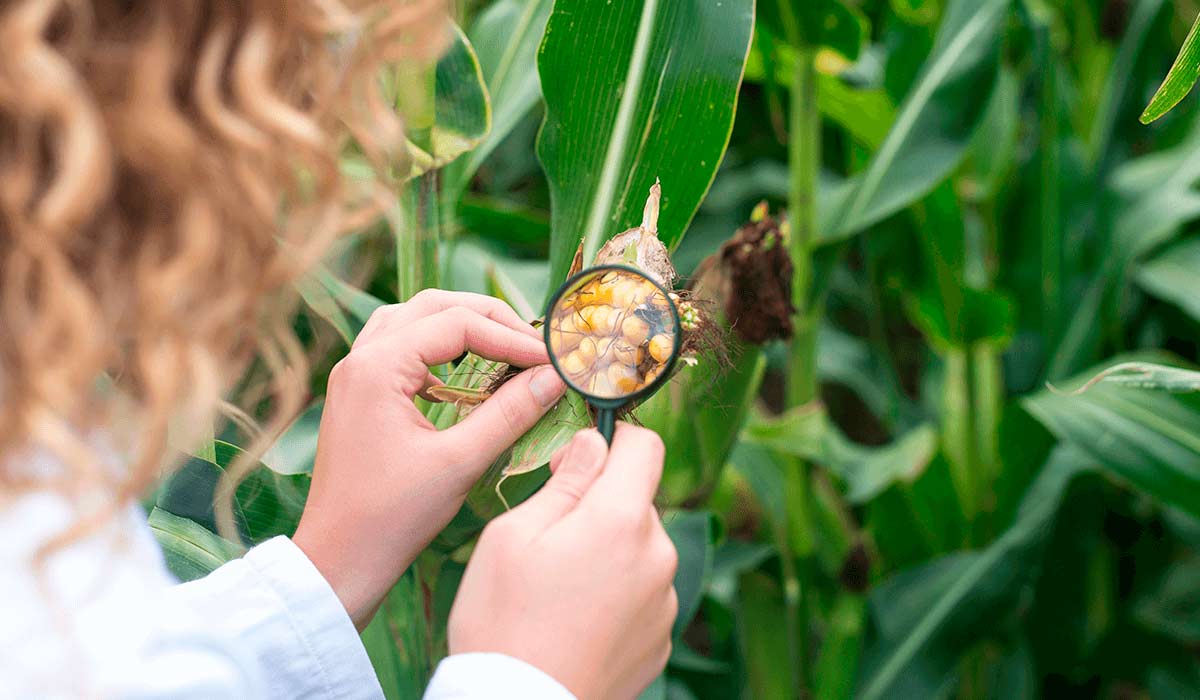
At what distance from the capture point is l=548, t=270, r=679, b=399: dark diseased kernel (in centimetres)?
43

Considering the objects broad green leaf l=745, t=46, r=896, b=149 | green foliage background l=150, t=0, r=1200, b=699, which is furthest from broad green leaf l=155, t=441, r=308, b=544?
broad green leaf l=745, t=46, r=896, b=149

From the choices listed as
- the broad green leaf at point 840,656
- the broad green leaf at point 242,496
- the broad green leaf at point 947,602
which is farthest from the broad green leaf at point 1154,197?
the broad green leaf at point 242,496

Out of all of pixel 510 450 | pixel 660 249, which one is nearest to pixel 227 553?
pixel 510 450

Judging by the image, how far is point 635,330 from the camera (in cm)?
43

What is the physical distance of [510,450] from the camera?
0.47 metres

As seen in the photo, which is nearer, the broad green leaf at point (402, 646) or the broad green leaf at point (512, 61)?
the broad green leaf at point (402, 646)

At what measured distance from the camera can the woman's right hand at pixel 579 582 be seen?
13.8 inches

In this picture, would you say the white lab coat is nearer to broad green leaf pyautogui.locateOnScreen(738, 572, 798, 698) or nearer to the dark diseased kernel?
the dark diseased kernel

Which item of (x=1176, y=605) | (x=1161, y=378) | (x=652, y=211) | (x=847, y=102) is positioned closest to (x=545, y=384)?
(x=652, y=211)

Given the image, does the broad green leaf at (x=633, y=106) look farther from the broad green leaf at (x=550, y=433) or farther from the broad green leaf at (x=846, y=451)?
the broad green leaf at (x=846, y=451)

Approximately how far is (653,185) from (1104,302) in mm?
702

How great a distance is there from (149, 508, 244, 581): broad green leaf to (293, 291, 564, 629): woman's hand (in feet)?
0.33

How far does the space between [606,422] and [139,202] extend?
0.20 metres

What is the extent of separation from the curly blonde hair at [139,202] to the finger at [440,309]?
110mm
